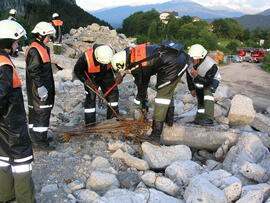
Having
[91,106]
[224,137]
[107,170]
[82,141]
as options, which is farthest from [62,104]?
[224,137]

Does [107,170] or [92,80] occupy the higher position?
[92,80]

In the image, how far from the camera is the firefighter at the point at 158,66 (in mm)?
3908

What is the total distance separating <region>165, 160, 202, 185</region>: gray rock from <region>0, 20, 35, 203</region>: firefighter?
5.18ft

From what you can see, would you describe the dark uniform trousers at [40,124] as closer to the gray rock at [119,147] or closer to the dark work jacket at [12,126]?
the gray rock at [119,147]

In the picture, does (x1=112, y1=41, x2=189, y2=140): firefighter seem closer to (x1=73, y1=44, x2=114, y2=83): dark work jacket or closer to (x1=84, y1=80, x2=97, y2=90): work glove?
(x1=73, y1=44, x2=114, y2=83): dark work jacket

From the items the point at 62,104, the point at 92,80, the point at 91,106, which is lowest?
the point at 62,104

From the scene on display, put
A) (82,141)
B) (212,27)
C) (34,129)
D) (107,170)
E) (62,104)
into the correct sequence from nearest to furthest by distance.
Answer: (107,170), (34,129), (82,141), (62,104), (212,27)

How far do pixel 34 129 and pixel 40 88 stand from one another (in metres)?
0.63

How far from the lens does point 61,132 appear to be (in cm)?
437

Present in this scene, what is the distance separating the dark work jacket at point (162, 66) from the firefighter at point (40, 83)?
3.62ft

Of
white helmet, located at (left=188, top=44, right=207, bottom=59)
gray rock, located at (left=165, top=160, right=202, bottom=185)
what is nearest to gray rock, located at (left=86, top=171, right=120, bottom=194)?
gray rock, located at (left=165, top=160, right=202, bottom=185)

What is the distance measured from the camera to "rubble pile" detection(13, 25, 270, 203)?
2.84m

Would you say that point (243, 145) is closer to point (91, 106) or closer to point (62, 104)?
point (91, 106)

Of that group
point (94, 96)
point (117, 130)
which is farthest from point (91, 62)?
point (117, 130)
